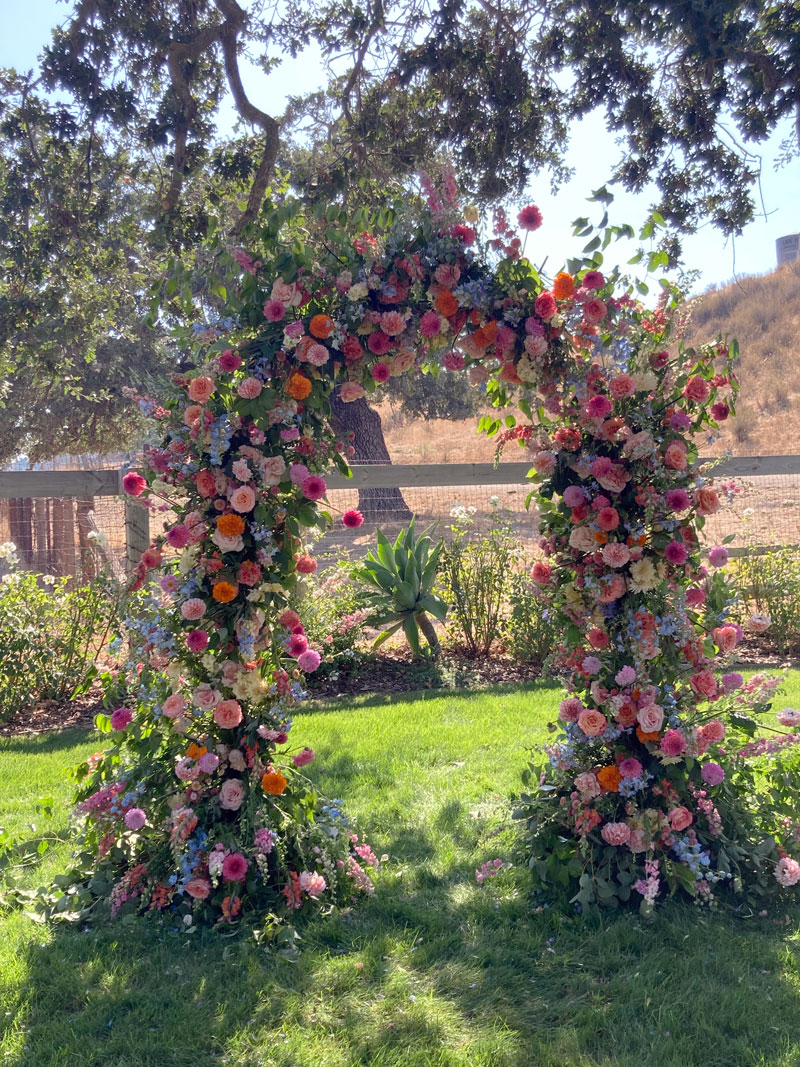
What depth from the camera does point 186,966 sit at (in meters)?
2.39

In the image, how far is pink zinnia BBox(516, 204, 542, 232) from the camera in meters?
2.73

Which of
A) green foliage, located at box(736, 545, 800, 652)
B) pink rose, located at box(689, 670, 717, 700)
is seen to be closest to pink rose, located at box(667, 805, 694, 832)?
pink rose, located at box(689, 670, 717, 700)

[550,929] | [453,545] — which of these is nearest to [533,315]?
[550,929]

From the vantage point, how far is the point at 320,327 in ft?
8.74

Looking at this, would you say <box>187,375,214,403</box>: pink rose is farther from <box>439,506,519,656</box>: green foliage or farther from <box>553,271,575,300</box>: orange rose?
<box>439,506,519,656</box>: green foliage

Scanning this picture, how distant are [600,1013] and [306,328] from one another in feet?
7.25

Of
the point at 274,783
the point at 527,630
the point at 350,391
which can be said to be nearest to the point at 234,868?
the point at 274,783

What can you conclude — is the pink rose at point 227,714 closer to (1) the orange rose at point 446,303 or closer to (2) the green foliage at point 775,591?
(1) the orange rose at point 446,303

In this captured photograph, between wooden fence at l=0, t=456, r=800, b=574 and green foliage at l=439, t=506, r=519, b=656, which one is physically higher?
wooden fence at l=0, t=456, r=800, b=574

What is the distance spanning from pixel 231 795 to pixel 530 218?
2174 mm

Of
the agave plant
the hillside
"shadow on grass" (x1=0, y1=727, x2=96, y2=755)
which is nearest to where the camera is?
"shadow on grass" (x1=0, y1=727, x2=96, y2=755)

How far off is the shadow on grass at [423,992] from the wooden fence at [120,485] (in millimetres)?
3230

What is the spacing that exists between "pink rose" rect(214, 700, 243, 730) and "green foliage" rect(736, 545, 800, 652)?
17.1ft

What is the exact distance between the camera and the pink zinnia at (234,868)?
2.53 metres
